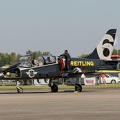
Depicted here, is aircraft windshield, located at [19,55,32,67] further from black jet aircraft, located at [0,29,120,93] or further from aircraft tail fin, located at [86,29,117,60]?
aircraft tail fin, located at [86,29,117,60]

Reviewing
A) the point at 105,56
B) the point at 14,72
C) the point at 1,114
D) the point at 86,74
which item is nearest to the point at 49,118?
the point at 1,114

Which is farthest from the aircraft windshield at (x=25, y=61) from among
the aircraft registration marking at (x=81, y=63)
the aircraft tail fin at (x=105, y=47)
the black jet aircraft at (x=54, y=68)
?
the aircraft tail fin at (x=105, y=47)

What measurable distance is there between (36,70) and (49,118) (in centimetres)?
1694

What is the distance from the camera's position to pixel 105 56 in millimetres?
34406

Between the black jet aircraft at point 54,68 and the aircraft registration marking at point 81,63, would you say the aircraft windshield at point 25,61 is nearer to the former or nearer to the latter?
the black jet aircraft at point 54,68

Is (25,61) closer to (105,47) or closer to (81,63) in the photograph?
(81,63)

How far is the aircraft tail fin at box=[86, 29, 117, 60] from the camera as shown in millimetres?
34406

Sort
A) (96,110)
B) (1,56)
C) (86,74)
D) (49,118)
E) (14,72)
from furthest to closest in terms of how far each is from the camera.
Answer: (1,56) → (86,74) → (14,72) → (96,110) → (49,118)

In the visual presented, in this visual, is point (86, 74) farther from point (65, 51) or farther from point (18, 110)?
point (18, 110)

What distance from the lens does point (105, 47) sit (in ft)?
113

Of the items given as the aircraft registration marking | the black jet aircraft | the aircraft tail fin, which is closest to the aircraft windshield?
the black jet aircraft

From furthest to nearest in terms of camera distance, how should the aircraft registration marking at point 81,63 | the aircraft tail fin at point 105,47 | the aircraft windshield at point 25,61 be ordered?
the aircraft tail fin at point 105,47 → the aircraft registration marking at point 81,63 → the aircraft windshield at point 25,61

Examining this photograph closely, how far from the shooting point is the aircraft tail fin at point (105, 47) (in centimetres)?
3441

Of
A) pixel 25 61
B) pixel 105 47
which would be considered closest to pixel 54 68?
pixel 25 61
